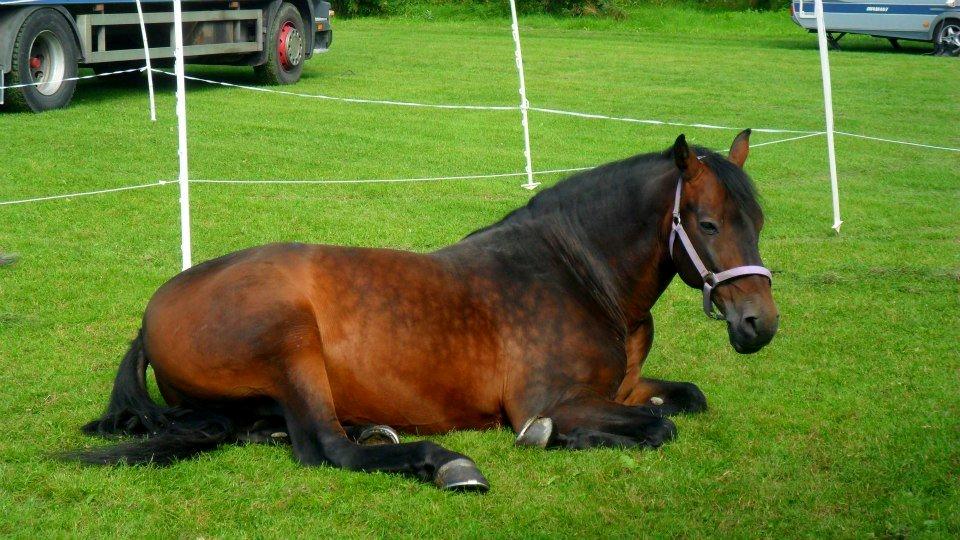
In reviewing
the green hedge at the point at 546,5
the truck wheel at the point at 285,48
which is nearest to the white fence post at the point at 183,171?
the truck wheel at the point at 285,48

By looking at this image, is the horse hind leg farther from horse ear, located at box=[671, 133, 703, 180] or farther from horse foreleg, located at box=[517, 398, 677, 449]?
horse ear, located at box=[671, 133, 703, 180]

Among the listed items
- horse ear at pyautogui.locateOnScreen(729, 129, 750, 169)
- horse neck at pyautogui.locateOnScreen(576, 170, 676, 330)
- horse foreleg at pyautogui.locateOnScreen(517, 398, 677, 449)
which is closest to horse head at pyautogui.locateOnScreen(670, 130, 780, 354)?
horse neck at pyautogui.locateOnScreen(576, 170, 676, 330)

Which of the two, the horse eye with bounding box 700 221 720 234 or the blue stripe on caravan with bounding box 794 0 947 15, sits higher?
the blue stripe on caravan with bounding box 794 0 947 15

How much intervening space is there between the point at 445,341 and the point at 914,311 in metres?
4.12

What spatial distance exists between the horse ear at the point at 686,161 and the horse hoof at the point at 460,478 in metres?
1.66

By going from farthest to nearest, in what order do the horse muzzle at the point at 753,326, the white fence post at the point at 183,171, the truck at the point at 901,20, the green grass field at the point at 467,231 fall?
1. the truck at the point at 901,20
2. the white fence post at the point at 183,171
3. the horse muzzle at the point at 753,326
4. the green grass field at the point at 467,231

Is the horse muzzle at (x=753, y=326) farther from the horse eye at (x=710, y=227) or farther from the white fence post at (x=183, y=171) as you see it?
the white fence post at (x=183, y=171)

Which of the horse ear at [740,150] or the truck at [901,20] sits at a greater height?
the truck at [901,20]

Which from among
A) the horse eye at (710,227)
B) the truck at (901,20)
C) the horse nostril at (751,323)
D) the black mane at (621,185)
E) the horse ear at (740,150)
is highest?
the truck at (901,20)

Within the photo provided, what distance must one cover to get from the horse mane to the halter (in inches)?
6.8

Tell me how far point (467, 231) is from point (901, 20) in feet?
65.9

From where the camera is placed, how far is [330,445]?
4633mm

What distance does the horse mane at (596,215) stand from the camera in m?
5.14

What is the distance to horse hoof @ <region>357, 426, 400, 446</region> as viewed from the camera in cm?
477
